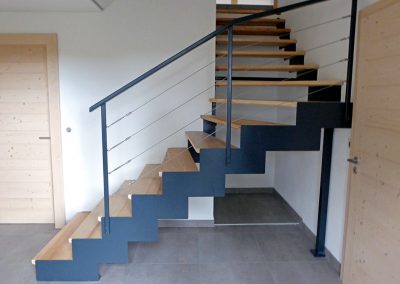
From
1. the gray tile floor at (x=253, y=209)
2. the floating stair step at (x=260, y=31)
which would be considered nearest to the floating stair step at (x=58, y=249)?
the gray tile floor at (x=253, y=209)

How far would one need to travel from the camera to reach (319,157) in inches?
118

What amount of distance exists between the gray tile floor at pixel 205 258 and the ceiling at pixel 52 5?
2297 mm

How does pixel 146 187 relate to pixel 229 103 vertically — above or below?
below

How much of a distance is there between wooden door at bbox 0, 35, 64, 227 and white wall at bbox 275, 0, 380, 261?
2.70m

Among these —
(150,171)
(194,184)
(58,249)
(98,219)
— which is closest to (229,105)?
(194,184)

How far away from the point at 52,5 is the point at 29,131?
1360 millimetres

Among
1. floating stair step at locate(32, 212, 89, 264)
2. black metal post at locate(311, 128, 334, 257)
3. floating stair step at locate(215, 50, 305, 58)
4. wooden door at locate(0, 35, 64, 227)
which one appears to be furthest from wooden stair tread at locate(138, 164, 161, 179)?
black metal post at locate(311, 128, 334, 257)

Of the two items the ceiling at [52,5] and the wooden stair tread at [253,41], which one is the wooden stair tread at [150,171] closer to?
the wooden stair tread at [253,41]

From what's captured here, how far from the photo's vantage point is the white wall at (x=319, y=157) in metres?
2.49

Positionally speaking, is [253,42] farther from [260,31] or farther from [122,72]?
[122,72]

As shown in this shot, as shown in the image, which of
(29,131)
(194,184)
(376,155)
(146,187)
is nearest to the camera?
(376,155)

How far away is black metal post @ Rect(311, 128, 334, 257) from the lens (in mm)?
2592

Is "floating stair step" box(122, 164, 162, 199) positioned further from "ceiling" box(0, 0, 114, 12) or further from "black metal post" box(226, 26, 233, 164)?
"ceiling" box(0, 0, 114, 12)

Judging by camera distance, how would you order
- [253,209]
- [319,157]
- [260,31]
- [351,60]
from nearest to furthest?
[351,60] → [319,157] → [260,31] → [253,209]
